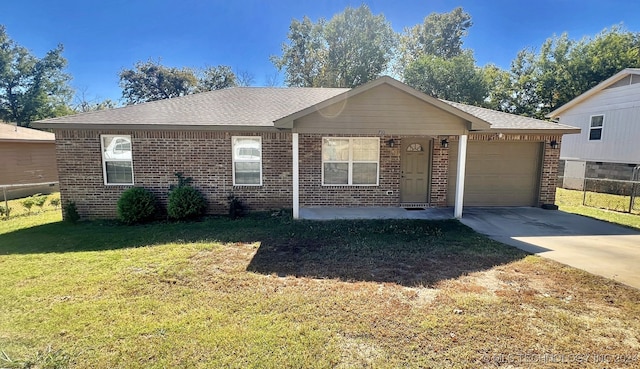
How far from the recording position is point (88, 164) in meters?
8.78

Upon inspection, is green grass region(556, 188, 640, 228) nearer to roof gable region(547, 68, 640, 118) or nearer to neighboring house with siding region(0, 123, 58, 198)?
roof gable region(547, 68, 640, 118)

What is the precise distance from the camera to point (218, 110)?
9719 mm

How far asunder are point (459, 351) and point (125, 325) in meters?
3.49

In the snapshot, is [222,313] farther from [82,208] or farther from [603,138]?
[603,138]

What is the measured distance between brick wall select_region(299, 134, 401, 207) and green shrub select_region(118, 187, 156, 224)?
4.23 metres

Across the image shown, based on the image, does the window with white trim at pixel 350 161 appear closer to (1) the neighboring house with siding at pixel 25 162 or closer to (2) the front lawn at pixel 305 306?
(2) the front lawn at pixel 305 306

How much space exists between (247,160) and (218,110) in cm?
190

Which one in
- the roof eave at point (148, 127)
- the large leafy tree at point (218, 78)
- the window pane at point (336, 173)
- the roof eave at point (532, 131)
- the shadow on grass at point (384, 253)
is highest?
the large leafy tree at point (218, 78)

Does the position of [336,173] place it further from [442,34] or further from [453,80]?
[442,34]

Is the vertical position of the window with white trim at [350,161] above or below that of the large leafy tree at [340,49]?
below

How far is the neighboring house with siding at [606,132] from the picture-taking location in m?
13.4

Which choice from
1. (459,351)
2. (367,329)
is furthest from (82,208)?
(459,351)

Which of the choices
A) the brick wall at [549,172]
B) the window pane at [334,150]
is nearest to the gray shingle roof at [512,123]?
the brick wall at [549,172]

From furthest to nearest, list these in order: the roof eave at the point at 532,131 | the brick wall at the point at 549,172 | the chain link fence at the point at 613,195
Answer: the chain link fence at the point at 613,195 < the brick wall at the point at 549,172 < the roof eave at the point at 532,131
